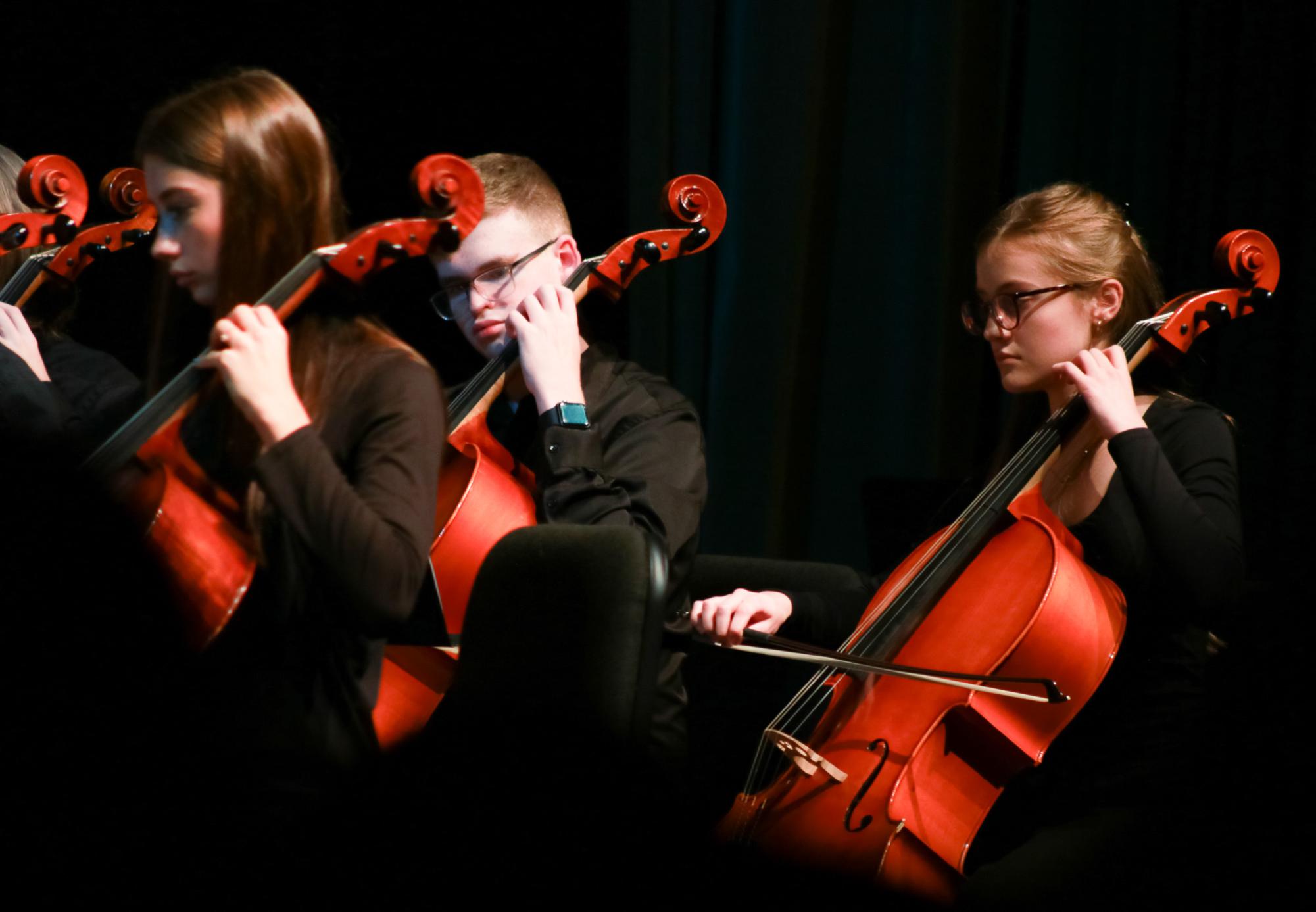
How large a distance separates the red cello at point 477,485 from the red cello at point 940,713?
1.20 ft

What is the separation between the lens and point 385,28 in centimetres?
273

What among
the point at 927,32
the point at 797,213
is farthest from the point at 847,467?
the point at 927,32

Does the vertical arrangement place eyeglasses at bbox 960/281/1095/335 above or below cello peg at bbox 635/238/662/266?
below

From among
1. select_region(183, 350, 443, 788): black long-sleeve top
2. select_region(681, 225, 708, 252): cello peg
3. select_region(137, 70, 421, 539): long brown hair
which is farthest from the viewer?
select_region(681, 225, 708, 252): cello peg

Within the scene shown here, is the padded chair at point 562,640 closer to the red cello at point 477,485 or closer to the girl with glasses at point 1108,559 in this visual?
the red cello at point 477,485

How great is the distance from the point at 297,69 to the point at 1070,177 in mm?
1594

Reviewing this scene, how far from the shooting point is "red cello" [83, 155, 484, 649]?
3.54 ft

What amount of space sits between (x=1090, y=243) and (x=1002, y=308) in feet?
0.44

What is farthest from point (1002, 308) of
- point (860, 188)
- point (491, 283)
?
point (860, 188)

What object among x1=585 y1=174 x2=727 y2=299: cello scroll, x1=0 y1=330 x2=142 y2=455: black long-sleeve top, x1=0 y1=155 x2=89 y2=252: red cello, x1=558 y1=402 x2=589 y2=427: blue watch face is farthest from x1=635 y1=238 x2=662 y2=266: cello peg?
x1=0 y1=155 x2=89 y2=252: red cello

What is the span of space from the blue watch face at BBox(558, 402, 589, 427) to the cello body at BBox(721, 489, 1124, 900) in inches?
17.6

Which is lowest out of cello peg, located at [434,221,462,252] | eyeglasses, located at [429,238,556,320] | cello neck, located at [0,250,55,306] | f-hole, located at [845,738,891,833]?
f-hole, located at [845,738,891,833]

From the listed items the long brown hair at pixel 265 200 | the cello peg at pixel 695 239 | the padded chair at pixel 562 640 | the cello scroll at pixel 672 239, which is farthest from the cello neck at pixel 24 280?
the padded chair at pixel 562 640

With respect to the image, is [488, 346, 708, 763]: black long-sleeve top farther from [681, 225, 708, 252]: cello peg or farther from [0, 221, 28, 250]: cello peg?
[0, 221, 28, 250]: cello peg
